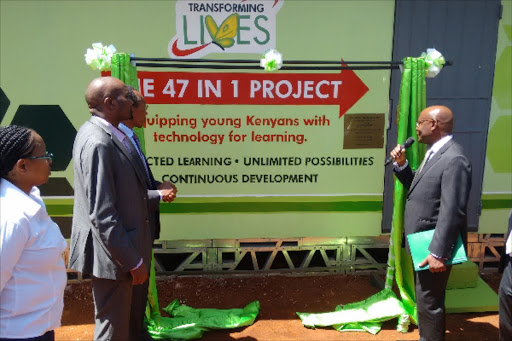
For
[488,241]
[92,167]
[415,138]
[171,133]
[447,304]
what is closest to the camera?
[92,167]

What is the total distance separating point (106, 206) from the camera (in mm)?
2426

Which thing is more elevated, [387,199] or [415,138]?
[415,138]

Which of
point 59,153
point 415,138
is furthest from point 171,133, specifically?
point 415,138

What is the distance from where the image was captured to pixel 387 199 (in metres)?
4.70

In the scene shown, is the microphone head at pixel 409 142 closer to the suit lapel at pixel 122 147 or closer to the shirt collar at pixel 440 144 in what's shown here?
the shirt collar at pixel 440 144

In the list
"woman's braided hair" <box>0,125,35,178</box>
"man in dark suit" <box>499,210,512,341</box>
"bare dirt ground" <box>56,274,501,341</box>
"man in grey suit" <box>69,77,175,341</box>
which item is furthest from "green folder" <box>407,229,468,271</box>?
"woman's braided hair" <box>0,125,35,178</box>

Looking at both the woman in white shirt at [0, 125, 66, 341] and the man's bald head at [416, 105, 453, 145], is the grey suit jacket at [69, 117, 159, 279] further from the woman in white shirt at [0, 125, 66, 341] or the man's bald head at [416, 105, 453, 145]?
the man's bald head at [416, 105, 453, 145]

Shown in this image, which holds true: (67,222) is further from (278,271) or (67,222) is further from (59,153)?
(278,271)

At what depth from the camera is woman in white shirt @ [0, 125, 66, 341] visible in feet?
5.73

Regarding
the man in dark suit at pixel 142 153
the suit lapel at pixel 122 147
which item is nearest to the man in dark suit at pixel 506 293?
the man in dark suit at pixel 142 153

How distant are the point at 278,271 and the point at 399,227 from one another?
158 centimetres

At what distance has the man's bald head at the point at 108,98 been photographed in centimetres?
260

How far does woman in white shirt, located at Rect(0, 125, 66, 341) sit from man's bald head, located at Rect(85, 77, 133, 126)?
2.37 feet

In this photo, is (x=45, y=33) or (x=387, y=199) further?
(x=387, y=199)
